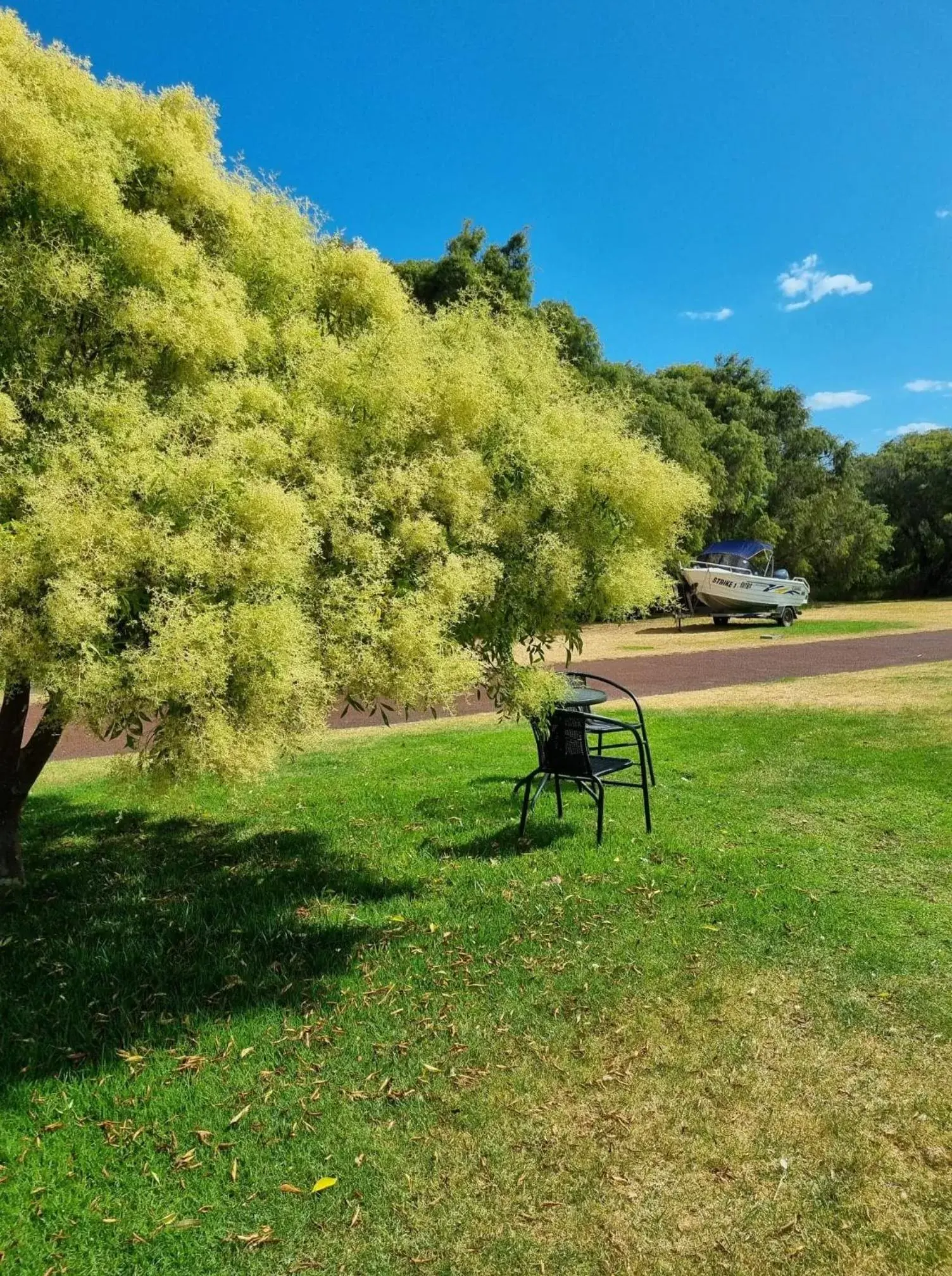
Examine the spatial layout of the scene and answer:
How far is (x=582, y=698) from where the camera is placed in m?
6.99

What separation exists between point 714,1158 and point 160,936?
322cm

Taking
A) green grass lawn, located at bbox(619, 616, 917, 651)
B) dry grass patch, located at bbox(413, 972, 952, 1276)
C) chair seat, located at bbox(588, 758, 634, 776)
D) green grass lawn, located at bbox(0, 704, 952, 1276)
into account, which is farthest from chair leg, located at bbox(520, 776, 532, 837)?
green grass lawn, located at bbox(619, 616, 917, 651)

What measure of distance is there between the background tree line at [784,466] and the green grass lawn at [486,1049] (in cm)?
1856

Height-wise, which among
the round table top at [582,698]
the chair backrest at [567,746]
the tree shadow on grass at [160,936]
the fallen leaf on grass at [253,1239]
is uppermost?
the round table top at [582,698]

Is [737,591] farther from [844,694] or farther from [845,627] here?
[844,694]

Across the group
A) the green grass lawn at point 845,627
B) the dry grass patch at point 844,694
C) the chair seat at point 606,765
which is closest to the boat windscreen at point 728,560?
the green grass lawn at point 845,627

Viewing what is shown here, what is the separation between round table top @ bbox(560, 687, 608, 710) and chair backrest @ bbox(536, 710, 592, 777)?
0.17 metres

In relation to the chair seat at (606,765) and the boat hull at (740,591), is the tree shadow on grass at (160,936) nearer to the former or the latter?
the chair seat at (606,765)

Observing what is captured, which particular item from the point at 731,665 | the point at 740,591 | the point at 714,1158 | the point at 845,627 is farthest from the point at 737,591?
the point at 714,1158

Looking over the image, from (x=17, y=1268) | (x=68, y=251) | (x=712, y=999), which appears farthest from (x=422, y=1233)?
(x=68, y=251)

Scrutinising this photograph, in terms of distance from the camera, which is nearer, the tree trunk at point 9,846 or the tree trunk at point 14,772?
the tree trunk at point 14,772

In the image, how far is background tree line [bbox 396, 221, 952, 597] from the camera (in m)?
24.3

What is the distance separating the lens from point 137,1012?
4035 millimetres

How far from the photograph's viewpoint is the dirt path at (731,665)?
13.0 metres
